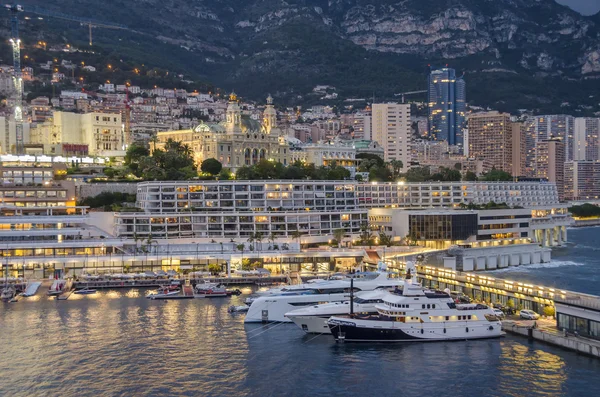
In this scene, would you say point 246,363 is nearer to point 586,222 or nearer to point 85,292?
point 85,292

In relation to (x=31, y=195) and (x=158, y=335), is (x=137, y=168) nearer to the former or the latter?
(x=31, y=195)

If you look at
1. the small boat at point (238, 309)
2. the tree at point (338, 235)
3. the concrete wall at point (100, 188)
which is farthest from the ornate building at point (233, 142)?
the small boat at point (238, 309)

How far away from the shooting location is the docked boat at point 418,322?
50188mm

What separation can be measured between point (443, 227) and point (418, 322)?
151ft

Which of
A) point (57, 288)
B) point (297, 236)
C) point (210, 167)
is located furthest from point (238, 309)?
point (210, 167)

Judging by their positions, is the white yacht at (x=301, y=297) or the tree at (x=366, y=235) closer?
the white yacht at (x=301, y=297)

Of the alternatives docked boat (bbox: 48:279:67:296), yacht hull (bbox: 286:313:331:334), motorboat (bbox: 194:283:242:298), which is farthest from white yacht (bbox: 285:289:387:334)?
docked boat (bbox: 48:279:67:296)

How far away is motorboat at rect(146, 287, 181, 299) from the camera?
6596 centimetres

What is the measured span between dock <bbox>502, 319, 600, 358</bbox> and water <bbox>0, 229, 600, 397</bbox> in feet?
2.35

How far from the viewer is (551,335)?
158ft

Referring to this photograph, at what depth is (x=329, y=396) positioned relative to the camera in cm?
3944

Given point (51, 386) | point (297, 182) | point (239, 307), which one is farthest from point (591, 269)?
point (51, 386)

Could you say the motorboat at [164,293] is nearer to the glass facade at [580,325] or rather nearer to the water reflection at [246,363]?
the water reflection at [246,363]

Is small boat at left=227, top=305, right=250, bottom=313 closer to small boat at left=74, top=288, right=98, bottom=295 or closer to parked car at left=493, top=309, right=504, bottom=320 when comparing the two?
small boat at left=74, top=288, right=98, bottom=295
